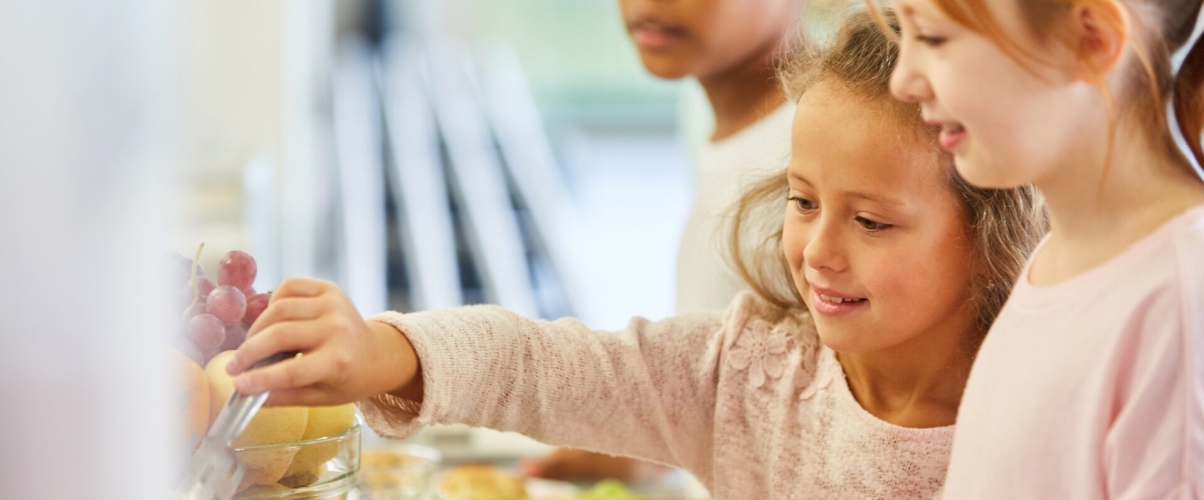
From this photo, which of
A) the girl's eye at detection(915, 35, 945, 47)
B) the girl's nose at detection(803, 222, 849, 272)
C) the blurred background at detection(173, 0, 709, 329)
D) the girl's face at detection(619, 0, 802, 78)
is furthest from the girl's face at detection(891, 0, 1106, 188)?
the girl's face at detection(619, 0, 802, 78)

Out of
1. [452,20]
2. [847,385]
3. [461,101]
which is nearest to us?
[847,385]

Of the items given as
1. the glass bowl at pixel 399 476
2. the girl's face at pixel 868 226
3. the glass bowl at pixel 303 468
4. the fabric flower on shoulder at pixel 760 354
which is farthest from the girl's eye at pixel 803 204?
the glass bowl at pixel 399 476

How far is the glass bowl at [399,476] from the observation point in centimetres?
166

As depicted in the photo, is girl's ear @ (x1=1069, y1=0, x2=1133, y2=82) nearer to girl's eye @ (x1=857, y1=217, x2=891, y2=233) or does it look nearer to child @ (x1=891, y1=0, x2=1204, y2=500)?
child @ (x1=891, y1=0, x2=1204, y2=500)

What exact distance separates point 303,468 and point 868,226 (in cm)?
55

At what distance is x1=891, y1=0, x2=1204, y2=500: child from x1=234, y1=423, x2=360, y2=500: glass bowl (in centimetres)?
54

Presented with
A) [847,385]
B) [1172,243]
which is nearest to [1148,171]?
[1172,243]

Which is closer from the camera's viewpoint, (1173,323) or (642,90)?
(1173,323)

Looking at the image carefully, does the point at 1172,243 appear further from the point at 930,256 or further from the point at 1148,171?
the point at 930,256

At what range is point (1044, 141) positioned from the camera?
68 cm

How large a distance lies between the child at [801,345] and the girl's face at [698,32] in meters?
0.49

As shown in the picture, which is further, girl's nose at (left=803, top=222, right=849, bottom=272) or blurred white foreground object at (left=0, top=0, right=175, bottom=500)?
girl's nose at (left=803, top=222, right=849, bottom=272)

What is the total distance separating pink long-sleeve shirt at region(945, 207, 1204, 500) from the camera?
66 cm

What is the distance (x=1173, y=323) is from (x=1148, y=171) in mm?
109
